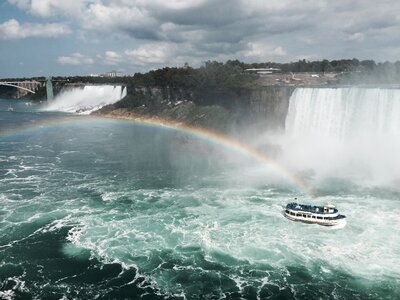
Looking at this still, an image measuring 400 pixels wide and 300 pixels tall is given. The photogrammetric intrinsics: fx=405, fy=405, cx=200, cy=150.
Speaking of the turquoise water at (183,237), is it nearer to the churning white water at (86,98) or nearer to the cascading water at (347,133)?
the cascading water at (347,133)

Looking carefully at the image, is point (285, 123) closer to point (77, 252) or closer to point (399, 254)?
point (399, 254)

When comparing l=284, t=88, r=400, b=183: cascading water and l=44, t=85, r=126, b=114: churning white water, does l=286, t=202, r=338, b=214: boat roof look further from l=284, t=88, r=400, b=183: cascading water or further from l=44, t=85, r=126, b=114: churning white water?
l=44, t=85, r=126, b=114: churning white water

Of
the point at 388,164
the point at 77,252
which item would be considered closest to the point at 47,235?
the point at 77,252

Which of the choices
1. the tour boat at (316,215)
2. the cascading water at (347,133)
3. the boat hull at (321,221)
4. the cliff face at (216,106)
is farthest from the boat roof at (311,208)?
the cliff face at (216,106)

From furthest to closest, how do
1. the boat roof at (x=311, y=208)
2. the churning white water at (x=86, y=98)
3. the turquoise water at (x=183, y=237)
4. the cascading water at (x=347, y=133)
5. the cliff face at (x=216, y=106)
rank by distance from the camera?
the churning white water at (x=86, y=98), the cliff face at (x=216, y=106), the cascading water at (x=347, y=133), the boat roof at (x=311, y=208), the turquoise water at (x=183, y=237)

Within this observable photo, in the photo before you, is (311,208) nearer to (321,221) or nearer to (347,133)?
(321,221)

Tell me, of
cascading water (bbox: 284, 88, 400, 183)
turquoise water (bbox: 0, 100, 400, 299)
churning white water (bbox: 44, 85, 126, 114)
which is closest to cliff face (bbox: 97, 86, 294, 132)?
cascading water (bbox: 284, 88, 400, 183)
